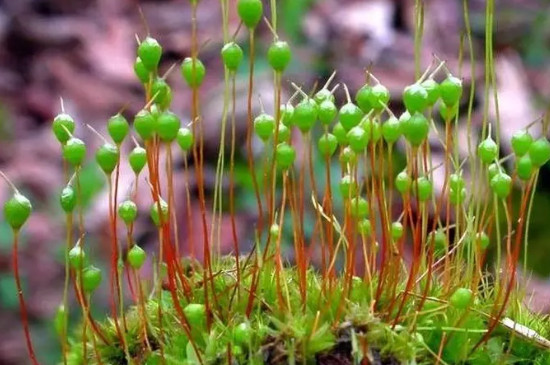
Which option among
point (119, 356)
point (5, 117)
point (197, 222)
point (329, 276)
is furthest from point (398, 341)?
point (5, 117)

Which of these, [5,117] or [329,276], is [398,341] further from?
[5,117]

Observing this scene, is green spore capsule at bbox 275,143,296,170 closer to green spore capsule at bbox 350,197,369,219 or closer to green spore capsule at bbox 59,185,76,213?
green spore capsule at bbox 350,197,369,219

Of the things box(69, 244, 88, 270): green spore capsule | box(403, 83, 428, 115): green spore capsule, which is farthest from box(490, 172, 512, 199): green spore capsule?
box(69, 244, 88, 270): green spore capsule

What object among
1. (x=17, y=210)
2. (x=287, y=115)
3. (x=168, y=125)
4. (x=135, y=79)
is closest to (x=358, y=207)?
(x=287, y=115)

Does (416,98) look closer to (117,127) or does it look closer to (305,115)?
(305,115)

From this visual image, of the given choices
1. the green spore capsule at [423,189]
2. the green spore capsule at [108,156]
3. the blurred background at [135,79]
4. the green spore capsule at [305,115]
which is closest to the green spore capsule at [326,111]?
the green spore capsule at [305,115]

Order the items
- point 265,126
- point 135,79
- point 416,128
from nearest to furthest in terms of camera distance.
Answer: point 416,128, point 265,126, point 135,79
